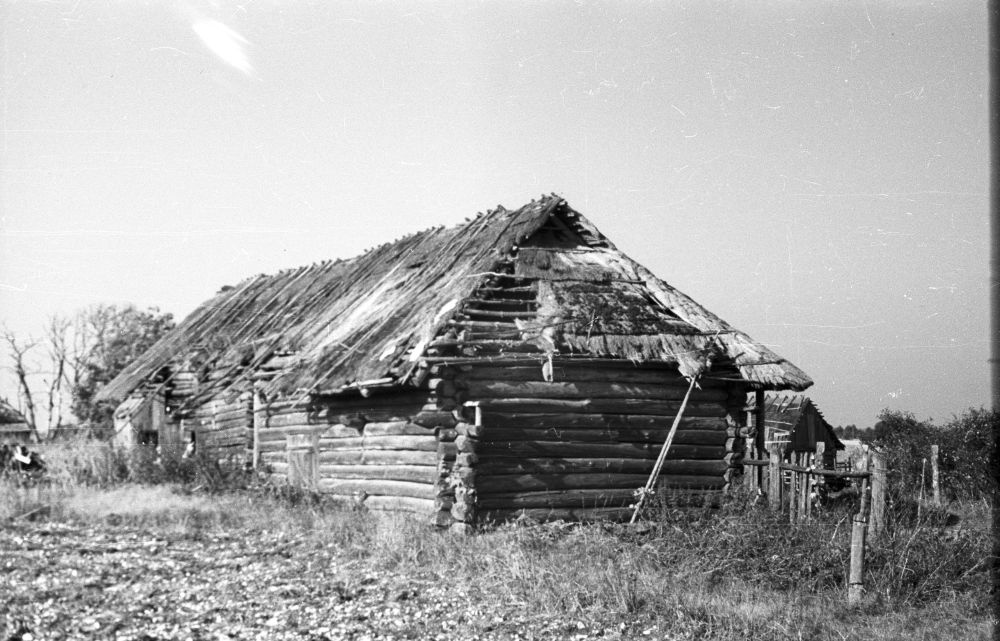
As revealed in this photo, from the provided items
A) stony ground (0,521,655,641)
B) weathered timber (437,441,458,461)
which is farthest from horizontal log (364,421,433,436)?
stony ground (0,521,655,641)

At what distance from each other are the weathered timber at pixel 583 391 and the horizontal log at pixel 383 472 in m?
1.38

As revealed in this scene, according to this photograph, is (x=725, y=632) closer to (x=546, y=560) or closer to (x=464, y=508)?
(x=546, y=560)

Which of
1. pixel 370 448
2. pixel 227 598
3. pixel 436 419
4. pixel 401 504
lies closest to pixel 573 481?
pixel 436 419

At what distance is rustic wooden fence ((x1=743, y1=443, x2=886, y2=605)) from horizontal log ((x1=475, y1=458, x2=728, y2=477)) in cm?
68

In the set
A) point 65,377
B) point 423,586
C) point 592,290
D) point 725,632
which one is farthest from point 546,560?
point 65,377

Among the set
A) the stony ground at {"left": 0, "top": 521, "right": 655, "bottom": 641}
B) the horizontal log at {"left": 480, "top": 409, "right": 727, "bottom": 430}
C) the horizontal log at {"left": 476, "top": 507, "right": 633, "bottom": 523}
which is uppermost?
the horizontal log at {"left": 480, "top": 409, "right": 727, "bottom": 430}

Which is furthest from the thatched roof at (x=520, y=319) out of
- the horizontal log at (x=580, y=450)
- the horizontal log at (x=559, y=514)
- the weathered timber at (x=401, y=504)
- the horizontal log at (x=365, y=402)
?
the horizontal log at (x=559, y=514)

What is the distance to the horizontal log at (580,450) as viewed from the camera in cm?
1404

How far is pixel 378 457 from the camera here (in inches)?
610

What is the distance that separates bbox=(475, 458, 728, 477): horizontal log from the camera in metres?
14.1

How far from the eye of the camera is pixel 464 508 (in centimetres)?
1352

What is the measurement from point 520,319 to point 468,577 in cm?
519

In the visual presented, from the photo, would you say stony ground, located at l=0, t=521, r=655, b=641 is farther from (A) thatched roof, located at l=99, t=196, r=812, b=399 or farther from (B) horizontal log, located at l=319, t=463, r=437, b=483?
(A) thatched roof, located at l=99, t=196, r=812, b=399

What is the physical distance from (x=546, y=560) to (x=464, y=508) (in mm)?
2501
